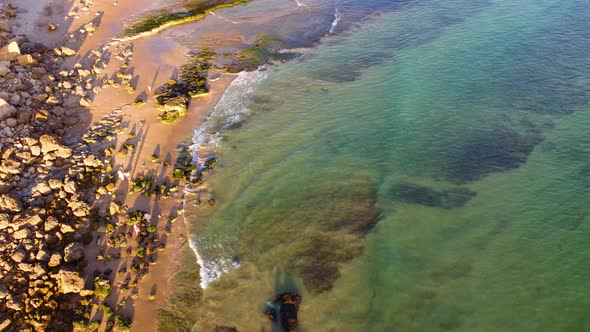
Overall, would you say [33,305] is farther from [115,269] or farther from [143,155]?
[143,155]

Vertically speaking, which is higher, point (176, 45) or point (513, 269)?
point (176, 45)

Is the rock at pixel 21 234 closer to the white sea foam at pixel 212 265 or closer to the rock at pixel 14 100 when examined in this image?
the white sea foam at pixel 212 265

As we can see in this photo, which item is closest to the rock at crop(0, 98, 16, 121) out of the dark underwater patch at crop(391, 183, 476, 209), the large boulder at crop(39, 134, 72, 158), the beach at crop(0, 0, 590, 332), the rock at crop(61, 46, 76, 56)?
the beach at crop(0, 0, 590, 332)

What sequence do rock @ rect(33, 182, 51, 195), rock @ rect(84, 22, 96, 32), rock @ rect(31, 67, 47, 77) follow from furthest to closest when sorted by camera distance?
1. rock @ rect(84, 22, 96, 32)
2. rock @ rect(31, 67, 47, 77)
3. rock @ rect(33, 182, 51, 195)

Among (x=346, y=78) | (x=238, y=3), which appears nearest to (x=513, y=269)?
(x=346, y=78)

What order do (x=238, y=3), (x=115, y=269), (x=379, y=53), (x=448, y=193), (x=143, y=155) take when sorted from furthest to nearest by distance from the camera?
(x=238, y=3) → (x=379, y=53) → (x=143, y=155) → (x=448, y=193) → (x=115, y=269)

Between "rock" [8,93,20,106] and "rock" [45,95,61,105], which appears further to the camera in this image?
"rock" [45,95,61,105]

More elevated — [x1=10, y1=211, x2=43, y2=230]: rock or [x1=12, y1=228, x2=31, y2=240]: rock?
[x1=10, y1=211, x2=43, y2=230]: rock

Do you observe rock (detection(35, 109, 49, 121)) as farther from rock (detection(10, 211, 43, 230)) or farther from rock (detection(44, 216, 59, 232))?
rock (detection(44, 216, 59, 232))
